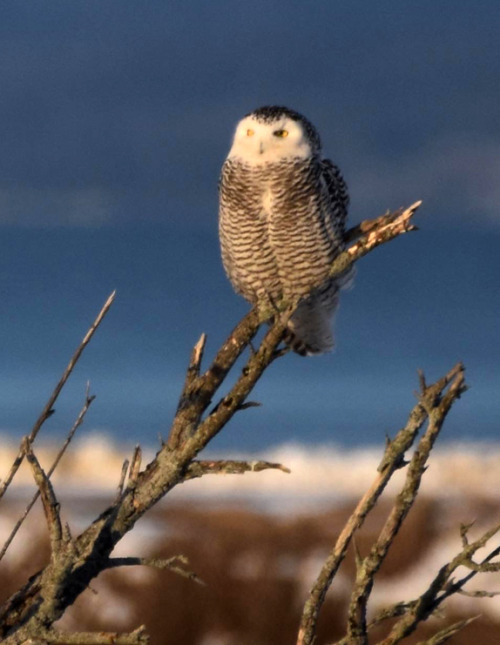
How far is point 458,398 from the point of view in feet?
7.57

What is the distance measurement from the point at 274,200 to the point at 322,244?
0.36 meters

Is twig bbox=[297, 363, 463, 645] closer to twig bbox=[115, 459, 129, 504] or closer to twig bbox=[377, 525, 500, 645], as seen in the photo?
twig bbox=[377, 525, 500, 645]

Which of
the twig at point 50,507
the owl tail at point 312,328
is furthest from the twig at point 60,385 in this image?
the owl tail at point 312,328

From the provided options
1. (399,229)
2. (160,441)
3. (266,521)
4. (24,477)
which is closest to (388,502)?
(266,521)

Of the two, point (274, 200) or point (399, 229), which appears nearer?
point (399, 229)

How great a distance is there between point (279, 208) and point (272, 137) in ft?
1.22

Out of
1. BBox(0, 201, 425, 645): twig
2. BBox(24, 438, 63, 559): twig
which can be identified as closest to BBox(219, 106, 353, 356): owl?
BBox(0, 201, 425, 645): twig

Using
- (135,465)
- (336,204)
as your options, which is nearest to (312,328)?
(336,204)

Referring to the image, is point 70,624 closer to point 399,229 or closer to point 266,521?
point 266,521

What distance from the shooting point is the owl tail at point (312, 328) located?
18.3 feet

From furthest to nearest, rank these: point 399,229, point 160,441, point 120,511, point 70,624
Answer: point 70,624 → point 399,229 → point 160,441 → point 120,511

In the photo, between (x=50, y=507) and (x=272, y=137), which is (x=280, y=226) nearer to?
(x=272, y=137)

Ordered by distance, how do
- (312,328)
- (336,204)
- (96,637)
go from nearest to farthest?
(96,637) < (336,204) < (312,328)

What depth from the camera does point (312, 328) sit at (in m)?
5.75
